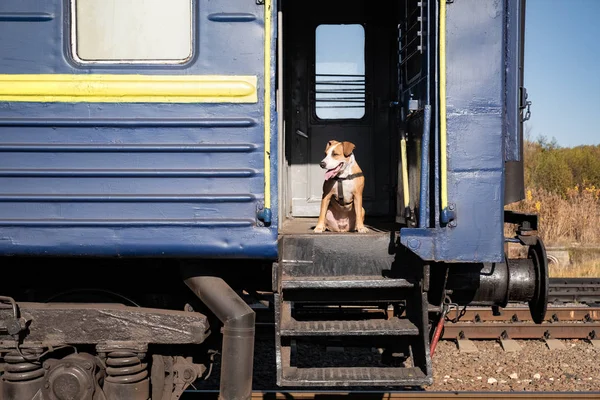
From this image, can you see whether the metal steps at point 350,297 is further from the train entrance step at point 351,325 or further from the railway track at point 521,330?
the railway track at point 521,330

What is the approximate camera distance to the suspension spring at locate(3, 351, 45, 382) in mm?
3656

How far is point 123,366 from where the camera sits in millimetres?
3664

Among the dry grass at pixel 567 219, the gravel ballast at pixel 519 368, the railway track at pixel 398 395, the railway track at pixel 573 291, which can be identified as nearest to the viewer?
the railway track at pixel 398 395

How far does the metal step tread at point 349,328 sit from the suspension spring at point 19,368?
151 cm

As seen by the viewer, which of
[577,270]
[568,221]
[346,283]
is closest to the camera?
[346,283]

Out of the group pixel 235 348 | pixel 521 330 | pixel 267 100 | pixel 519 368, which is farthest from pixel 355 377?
pixel 521 330

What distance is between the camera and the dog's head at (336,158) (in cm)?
448

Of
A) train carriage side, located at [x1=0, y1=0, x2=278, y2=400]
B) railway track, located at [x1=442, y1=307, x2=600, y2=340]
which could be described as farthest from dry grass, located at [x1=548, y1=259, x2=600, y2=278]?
train carriage side, located at [x1=0, y1=0, x2=278, y2=400]

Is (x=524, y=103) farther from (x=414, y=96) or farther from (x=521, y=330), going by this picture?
(x=521, y=330)

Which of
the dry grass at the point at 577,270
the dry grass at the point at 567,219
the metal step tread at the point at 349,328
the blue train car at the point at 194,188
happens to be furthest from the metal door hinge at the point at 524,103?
the dry grass at the point at 567,219

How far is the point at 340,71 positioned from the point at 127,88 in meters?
2.75

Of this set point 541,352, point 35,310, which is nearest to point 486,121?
point 35,310

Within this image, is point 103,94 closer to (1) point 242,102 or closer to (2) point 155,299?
(1) point 242,102

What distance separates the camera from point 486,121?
143 inches
